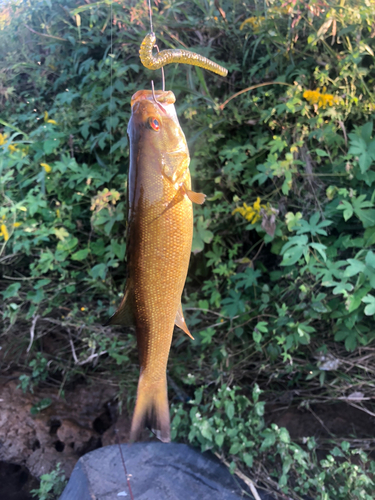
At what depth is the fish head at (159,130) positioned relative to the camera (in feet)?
Result: 3.18

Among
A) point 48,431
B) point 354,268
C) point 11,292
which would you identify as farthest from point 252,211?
point 48,431

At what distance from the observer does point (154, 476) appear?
189 cm

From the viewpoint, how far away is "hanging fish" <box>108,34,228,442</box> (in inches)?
38.4

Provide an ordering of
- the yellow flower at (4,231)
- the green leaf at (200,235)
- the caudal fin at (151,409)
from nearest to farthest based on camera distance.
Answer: the caudal fin at (151,409), the green leaf at (200,235), the yellow flower at (4,231)

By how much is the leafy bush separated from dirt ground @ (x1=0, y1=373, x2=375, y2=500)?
0.14 meters

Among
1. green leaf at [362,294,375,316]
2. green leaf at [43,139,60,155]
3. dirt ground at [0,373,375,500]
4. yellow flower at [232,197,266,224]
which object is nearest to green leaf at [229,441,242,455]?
dirt ground at [0,373,375,500]

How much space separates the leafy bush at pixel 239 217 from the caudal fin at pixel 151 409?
71 cm

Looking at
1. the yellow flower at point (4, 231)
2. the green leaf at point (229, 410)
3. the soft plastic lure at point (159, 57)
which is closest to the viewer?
the soft plastic lure at point (159, 57)

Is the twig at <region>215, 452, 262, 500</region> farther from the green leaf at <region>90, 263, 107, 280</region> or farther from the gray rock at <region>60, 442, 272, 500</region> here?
the green leaf at <region>90, 263, 107, 280</region>

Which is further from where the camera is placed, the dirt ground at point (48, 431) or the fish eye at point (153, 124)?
the dirt ground at point (48, 431)

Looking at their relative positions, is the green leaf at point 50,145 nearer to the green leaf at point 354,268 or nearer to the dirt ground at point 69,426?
the dirt ground at point 69,426

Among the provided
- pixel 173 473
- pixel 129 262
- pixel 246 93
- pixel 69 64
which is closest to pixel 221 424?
pixel 173 473

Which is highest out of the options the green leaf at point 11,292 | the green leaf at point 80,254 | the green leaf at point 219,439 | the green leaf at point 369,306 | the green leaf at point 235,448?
the green leaf at point 369,306

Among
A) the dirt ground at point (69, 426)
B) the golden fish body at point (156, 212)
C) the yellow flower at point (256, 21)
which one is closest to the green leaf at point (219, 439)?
the dirt ground at point (69, 426)
